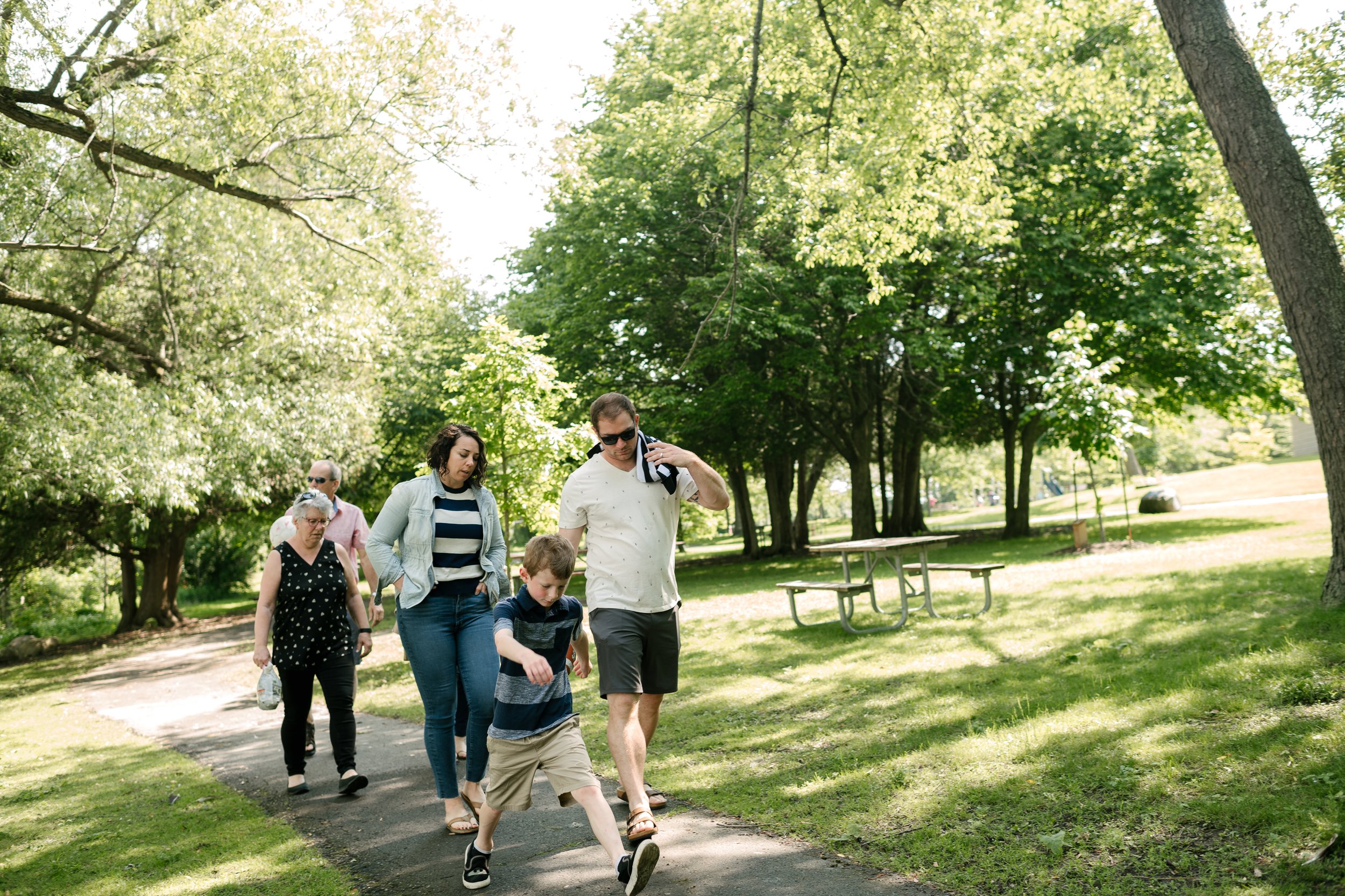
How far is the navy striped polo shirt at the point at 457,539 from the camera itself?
5.18 meters

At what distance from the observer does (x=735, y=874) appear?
4.12 m

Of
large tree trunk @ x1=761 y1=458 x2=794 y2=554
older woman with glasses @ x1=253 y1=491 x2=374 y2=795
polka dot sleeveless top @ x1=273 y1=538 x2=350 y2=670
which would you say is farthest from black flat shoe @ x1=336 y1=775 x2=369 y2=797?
large tree trunk @ x1=761 y1=458 x2=794 y2=554

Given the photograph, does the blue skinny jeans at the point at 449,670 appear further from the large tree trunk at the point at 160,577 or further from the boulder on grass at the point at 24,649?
the large tree trunk at the point at 160,577

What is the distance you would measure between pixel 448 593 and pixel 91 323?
11276 millimetres

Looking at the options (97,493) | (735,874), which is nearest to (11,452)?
(97,493)

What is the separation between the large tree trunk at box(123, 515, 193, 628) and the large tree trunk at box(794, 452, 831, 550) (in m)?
17.8

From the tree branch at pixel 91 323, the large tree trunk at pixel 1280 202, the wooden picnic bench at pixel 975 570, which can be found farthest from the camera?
the tree branch at pixel 91 323

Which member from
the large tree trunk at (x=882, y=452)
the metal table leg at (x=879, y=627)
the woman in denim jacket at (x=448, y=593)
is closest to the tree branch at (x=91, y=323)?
the woman in denim jacket at (x=448, y=593)

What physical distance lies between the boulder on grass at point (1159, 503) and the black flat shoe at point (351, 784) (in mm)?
31783

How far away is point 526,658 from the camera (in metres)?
3.97

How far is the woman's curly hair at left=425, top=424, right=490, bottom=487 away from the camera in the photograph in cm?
528

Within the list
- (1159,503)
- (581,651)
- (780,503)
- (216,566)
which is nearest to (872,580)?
(581,651)

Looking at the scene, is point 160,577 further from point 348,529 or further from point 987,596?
point 987,596

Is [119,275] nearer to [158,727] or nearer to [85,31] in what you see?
[85,31]
